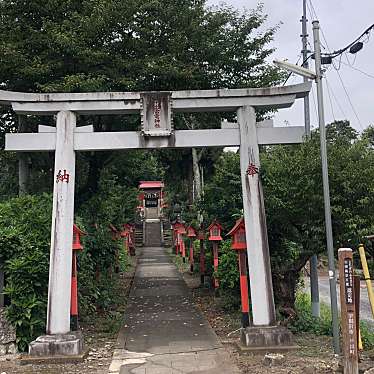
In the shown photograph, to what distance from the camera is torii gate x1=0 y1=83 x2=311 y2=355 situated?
873cm

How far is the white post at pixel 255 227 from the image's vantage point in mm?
8766

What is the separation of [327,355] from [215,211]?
6928 millimetres

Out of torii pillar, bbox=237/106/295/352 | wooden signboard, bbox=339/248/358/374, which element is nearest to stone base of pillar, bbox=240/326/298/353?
torii pillar, bbox=237/106/295/352

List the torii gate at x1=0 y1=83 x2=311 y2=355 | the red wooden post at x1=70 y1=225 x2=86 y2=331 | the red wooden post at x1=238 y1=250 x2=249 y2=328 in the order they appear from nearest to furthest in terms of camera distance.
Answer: the torii gate at x1=0 y1=83 x2=311 y2=355, the red wooden post at x1=70 y1=225 x2=86 y2=331, the red wooden post at x1=238 y1=250 x2=249 y2=328

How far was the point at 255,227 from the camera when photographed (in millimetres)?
8977

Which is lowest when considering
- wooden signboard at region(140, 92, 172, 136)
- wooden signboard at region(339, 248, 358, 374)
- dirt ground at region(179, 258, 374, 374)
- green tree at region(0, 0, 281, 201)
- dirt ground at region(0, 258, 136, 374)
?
dirt ground at region(179, 258, 374, 374)

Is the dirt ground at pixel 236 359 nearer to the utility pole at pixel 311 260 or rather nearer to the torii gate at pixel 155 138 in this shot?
the torii gate at pixel 155 138

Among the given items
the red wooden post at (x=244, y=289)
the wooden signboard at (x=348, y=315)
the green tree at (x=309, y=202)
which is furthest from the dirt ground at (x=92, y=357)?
the green tree at (x=309, y=202)

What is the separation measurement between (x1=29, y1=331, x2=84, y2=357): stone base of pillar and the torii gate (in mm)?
189

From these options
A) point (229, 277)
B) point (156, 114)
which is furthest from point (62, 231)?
point (229, 277)

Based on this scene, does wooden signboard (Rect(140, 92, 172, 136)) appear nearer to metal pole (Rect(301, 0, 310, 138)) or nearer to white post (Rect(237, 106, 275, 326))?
white post (Rect(237, 106, 275, 326))

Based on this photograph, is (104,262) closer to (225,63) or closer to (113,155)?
(113,155)

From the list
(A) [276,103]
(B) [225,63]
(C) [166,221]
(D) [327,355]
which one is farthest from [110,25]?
(C) [166,221]

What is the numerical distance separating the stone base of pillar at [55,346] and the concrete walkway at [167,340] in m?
0.71
